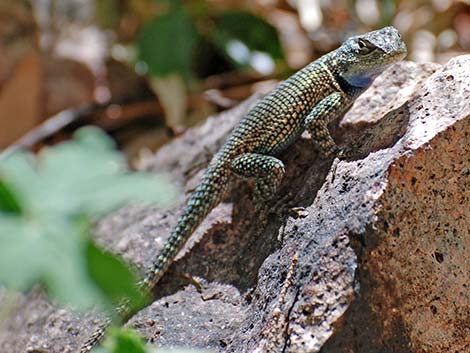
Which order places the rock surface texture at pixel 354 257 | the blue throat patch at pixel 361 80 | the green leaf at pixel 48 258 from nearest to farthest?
the green leaf at pixel 48 258
the rock surface texture at pixel 354 257
the blue throat patch at pixel 361 80

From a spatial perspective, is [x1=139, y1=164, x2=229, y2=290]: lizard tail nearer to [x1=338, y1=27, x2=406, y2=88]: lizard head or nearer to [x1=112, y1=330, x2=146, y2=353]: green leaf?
[x1=338, y1=27, x2=406, y2=88]: lizard head

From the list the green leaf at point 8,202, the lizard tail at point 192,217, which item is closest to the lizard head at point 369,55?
the lizard tail at point 192,217

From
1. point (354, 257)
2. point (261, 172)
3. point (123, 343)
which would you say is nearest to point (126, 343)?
point (123, 343)

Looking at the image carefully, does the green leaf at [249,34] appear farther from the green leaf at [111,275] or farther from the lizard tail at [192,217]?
the green leaf at [111,275]

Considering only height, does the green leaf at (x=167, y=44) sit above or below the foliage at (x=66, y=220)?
below

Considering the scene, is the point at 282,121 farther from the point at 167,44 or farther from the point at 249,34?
the point at 249,34

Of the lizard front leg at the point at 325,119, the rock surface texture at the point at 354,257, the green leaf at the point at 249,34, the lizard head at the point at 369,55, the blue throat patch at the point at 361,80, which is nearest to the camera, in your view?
the rock surface texture at the point at 354,257

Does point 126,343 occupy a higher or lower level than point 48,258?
lower

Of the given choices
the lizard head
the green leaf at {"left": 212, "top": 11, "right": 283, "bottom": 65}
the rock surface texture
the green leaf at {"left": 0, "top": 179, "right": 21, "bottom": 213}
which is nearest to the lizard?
the lizard head
